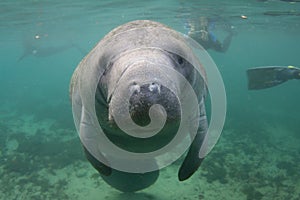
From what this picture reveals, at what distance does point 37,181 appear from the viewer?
23.4 feet

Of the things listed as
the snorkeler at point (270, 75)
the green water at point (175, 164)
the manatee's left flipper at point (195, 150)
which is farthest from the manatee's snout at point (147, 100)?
the snorkeler at point (270, 75)

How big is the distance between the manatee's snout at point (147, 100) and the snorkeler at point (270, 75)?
7.21 metres

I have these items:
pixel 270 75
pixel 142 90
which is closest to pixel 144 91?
pixel 142 90

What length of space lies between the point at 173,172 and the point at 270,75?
382cm

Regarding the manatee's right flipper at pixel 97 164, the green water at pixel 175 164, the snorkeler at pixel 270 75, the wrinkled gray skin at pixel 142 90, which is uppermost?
the wrinkled gray skin at pixel 142 90

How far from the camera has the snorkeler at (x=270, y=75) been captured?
8278 mm

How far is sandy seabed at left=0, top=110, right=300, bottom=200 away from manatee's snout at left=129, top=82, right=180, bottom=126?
417 centimetres

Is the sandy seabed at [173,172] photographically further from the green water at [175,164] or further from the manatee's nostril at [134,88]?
the manatee's nostril at [134,88]

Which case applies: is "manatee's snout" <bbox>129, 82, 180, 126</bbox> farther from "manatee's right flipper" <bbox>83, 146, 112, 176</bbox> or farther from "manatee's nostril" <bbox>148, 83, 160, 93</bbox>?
"manatee's right flipper" <bbox>83, 146, 112, 176</bbox>

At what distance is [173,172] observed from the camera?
717 centimetres

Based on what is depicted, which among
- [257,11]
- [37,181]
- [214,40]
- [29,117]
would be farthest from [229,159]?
[257,11]

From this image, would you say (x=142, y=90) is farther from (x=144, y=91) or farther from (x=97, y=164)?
(x=97, y=164)

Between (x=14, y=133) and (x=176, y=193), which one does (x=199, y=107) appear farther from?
(x=14, y=133)

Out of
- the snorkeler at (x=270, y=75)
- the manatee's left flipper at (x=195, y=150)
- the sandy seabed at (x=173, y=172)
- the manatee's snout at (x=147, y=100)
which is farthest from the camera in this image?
the snorkeler at (x=270, y=75)
